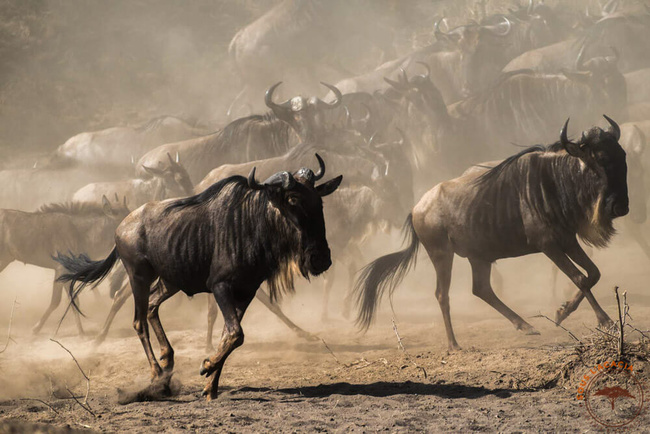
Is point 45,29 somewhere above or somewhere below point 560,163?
above

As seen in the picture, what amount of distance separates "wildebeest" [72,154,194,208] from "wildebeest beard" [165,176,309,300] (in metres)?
5.55

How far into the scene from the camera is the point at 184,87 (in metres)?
24.8

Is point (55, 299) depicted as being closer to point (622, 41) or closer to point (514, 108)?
point (514, 108)

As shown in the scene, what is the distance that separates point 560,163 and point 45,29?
75.9 ft

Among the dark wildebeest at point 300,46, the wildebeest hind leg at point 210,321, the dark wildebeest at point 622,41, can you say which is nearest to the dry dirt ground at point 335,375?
the wildebeest hind leg at point 210,321

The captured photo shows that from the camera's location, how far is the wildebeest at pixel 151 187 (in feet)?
35.7

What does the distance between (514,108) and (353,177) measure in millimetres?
5421

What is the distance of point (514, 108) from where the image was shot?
1411cm

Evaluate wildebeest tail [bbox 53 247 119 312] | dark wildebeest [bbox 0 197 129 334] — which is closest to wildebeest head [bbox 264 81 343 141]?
dark wildebeest [bbox 0 197 129 334]

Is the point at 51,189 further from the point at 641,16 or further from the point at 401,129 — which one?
the point at 641,16

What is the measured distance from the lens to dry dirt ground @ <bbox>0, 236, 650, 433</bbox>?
359cm

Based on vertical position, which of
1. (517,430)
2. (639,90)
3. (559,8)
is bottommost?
(517,430)

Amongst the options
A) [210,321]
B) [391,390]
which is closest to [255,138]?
[210,321]

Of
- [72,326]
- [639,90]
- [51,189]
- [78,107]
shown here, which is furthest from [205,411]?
[78,107]
